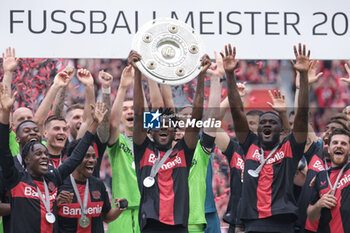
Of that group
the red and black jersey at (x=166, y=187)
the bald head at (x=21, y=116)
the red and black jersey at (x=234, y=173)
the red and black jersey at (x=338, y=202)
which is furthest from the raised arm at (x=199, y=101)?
the bald head at (x=21, y=116)

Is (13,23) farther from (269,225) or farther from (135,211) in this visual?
(269,225)

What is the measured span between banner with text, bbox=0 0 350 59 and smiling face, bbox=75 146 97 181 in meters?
0.95

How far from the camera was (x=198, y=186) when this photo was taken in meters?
6.00

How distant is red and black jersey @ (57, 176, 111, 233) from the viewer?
18.0 feet

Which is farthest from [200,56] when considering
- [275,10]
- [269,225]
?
[269,225]

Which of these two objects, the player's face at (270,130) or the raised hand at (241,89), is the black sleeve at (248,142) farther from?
the raised hand at (241,89)

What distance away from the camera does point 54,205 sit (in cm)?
→ 519

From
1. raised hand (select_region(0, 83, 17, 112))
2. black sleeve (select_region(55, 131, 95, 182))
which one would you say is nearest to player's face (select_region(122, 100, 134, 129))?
black sleeve (select_region(55, 131, 95, 182))

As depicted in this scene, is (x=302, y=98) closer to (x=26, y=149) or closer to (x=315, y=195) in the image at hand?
(x=315, y=195)

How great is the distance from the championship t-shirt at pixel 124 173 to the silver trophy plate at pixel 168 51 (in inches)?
39.0

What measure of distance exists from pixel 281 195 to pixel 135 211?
1353 mm

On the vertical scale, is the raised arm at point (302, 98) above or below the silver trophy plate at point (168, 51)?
below

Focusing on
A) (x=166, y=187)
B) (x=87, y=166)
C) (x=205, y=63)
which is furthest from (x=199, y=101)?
(x=87, y=166)

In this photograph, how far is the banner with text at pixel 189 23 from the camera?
590cm
